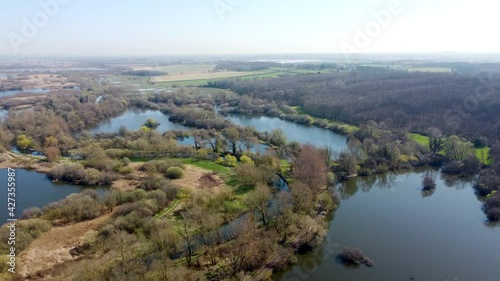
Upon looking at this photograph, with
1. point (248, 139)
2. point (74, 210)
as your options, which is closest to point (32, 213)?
point (74, 210)

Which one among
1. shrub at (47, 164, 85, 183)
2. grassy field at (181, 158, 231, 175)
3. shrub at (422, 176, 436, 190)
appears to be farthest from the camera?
grassy field at (181, 158, 231, 175)

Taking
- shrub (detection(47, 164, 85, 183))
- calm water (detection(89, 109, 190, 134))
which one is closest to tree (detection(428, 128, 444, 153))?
calm water (detection(89, 109, 190, 134))

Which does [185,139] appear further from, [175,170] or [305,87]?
[305,87]

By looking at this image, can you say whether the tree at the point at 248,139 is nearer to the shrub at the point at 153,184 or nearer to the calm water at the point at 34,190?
the shrub at the point at 153,184

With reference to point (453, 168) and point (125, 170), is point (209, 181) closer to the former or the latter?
point (125, 170)

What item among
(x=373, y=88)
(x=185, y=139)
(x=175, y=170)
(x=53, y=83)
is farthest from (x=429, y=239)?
(x=53, y=83)

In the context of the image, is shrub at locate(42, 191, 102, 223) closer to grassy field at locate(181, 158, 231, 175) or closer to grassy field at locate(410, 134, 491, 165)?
grassy field at locate(181, 158, 231, 175)
